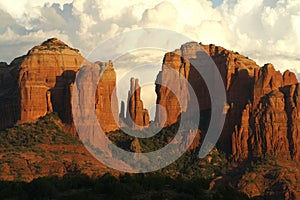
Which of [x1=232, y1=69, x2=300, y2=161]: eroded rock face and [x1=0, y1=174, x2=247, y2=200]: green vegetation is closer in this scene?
[x1=0, y1=174, x2=247, y2=200]: green vegetation

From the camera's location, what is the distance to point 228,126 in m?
200

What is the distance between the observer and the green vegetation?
98.2m

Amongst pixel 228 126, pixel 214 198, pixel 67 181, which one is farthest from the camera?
pixel 228 126

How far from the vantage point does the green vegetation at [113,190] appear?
98.2 meters

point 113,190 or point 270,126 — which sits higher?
point 270,126

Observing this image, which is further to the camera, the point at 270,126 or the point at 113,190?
the point at 270,126

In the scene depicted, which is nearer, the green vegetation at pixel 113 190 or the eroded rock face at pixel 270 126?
the green vegetation at pixel 113 190

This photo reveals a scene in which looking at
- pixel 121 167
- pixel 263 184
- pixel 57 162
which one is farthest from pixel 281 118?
pixel 57 162

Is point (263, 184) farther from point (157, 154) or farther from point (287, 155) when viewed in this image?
point (157, 154)

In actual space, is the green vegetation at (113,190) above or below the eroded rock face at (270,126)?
below

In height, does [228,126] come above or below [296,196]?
above

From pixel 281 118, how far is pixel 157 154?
2548 cm

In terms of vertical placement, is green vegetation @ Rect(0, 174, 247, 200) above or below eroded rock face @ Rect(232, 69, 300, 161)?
below

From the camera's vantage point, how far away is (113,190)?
3888 inches
